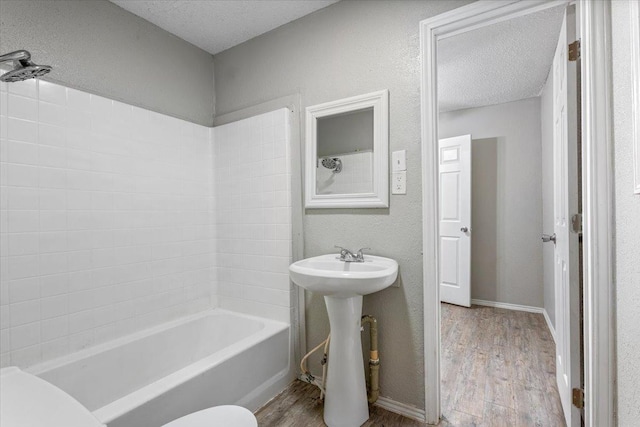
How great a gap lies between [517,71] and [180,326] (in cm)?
336

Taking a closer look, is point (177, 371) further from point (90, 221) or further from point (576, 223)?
A: point (576, 223)

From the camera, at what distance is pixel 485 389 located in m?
1.89

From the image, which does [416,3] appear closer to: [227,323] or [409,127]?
[409,127]

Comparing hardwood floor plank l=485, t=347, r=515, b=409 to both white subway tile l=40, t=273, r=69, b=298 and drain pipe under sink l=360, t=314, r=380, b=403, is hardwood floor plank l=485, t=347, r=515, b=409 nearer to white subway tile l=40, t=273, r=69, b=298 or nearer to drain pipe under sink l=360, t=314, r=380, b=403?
drain pipe under sink l=360, t=314, r=380, b=403

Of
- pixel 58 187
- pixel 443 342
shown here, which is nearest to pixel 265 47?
pixel 58 187

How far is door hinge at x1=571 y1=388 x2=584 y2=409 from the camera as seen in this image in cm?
132

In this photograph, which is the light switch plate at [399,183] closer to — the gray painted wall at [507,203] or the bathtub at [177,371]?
the bathtub at [177,371]

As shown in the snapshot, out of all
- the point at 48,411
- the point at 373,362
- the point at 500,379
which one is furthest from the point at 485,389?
the point at 48,411

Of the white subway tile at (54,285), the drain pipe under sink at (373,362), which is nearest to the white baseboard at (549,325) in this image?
the drain pipe under sink at (373,362)

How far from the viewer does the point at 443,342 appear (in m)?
2.57

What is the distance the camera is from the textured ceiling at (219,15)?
72.9 inches

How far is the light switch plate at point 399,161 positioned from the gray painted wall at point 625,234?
0.82 meters

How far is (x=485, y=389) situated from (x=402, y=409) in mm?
605

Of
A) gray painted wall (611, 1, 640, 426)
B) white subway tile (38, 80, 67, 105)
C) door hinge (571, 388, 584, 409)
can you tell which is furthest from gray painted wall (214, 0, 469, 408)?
white subway tile (38, 80, 67, 105)
